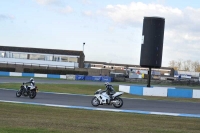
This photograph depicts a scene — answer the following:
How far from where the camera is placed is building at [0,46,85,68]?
76.1 meters

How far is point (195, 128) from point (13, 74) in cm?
4936

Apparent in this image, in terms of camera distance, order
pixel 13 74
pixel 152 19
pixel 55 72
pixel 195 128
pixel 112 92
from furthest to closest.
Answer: pixel 55 72
pixel 13 74
pixel 152 19
pixel 112 92
pixel 195 128

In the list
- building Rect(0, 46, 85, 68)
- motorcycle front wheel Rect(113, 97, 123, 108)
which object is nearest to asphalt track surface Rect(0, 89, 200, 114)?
motorcycle front wheel Rect(113, 97, 123, 108)

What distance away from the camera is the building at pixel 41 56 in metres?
76.1

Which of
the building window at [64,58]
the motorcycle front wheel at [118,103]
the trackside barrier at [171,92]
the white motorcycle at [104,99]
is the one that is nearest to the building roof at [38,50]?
the building window at [64,58]

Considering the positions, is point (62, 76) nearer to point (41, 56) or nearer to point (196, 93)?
point (41, 56)

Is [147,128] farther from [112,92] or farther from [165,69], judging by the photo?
[165,69]

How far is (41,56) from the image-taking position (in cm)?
7838

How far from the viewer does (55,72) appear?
6781 centimetres

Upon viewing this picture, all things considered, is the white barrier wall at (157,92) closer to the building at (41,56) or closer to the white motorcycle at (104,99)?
the white motorcycle at (104,99)

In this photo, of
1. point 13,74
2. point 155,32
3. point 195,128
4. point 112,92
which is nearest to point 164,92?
point 155,32

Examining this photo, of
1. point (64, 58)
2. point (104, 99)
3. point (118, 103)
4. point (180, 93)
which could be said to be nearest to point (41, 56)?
point (64, 58)

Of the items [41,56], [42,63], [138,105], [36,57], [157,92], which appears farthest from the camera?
[41,56]

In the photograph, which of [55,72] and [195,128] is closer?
[195,128]
